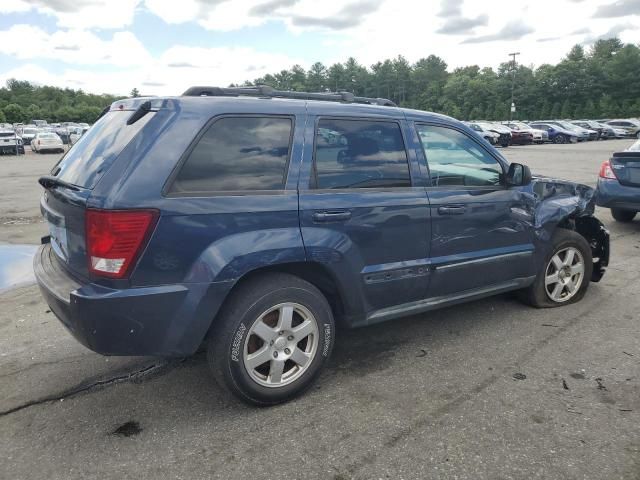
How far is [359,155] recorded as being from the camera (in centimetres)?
332

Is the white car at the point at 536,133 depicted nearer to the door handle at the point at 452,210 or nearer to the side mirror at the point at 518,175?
Answer: the side mirror at the point at 518,175

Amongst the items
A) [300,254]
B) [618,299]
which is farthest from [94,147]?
[618,299]

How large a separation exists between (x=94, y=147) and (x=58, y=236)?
563 mm

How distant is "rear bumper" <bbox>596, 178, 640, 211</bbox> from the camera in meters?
7.33

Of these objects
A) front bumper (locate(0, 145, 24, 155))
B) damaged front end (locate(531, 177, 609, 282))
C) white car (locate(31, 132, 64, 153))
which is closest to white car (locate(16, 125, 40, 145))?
white car (locate(31, 132, 64, 153))

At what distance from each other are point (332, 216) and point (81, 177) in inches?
56.2

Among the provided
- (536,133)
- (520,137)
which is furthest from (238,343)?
(536,133)

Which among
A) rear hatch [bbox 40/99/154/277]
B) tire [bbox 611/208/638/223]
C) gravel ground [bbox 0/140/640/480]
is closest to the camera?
gravel ground [bbox 0/140/640/480]

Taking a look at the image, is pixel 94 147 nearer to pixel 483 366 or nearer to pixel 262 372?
pixel 262 372

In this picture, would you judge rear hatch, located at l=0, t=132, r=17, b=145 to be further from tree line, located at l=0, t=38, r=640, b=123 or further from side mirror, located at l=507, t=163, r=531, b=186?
side mirror, located at l=507, t=163, r=531, b=186

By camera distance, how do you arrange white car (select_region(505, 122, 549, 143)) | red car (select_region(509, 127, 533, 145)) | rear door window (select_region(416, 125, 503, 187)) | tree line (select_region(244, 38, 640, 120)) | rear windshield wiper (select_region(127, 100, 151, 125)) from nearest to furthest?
rear windshield wiper (select_region(127, 100, 151, 125)) → rear door window (select_region(416, 125, 503, 187)) → red car (select_region(509, 127, 533, 145)) → white car (select_region(505, 122, 549, 143)) → tree line (select_region(244, 38, 640, 120))

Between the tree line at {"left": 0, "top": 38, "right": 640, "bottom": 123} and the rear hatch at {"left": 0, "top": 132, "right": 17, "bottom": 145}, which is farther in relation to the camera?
the tree line at {"left": 0, "top": 38, "right": 640, "bottom": 123}

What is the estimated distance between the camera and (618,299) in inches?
187

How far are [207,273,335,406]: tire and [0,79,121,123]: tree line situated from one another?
82.9 meters
